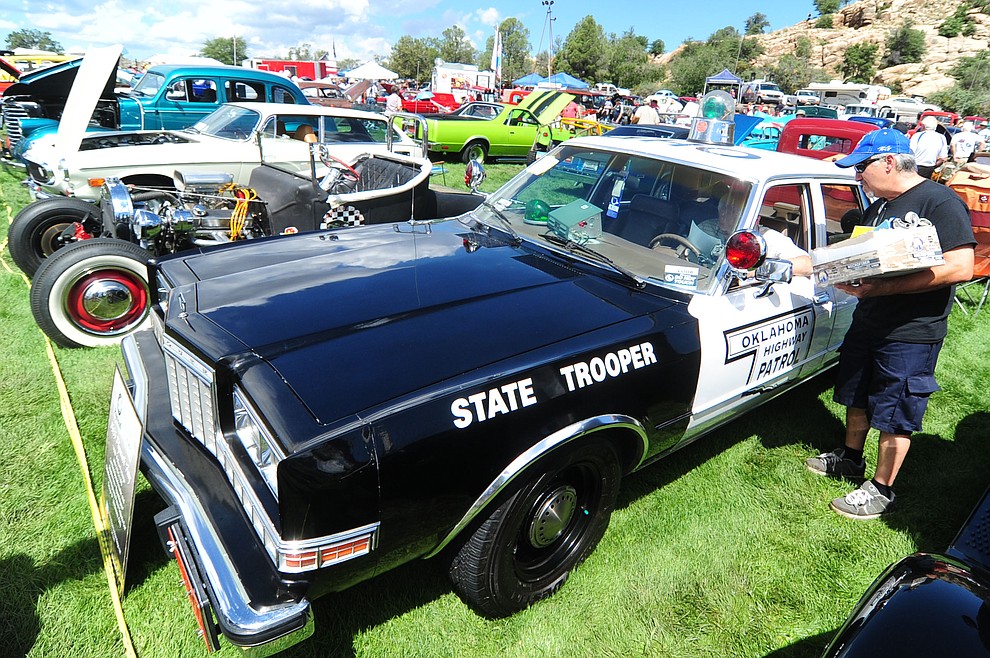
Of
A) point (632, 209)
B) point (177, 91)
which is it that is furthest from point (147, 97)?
point (632, 209)

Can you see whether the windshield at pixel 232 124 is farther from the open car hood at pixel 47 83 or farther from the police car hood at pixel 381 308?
the police car hood at pixel 381 308

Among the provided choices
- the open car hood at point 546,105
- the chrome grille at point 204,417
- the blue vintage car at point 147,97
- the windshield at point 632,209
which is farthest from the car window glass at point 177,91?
the chrome grille at point 204,417

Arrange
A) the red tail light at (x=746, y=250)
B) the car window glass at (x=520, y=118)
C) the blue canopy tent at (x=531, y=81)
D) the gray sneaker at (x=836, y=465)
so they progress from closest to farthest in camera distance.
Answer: the red tail light at (x=746, y=250) → the gray sneaker at (x=836, y=465) → the car window glass at (x=520, y=118) → the blue canopy tent at (x=531, y=81)

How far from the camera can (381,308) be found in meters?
2.42

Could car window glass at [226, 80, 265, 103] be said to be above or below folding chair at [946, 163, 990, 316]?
above

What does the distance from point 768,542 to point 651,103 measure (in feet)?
92.0

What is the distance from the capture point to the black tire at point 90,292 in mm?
4078

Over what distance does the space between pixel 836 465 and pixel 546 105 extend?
42.0 ft

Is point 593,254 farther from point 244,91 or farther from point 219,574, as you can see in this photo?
point 244,91

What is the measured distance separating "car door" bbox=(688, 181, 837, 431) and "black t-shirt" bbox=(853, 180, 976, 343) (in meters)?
0.35

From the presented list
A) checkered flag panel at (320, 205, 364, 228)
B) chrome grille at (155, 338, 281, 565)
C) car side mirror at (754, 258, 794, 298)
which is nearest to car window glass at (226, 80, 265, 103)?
checkered flag panel at (320, 205, 364, 228)

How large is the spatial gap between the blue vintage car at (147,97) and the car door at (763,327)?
9.06 meters

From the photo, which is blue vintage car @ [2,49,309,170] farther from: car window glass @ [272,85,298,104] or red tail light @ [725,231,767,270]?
red tail light @ [725,231,767,270]

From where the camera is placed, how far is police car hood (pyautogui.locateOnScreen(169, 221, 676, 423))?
6.49 feet
